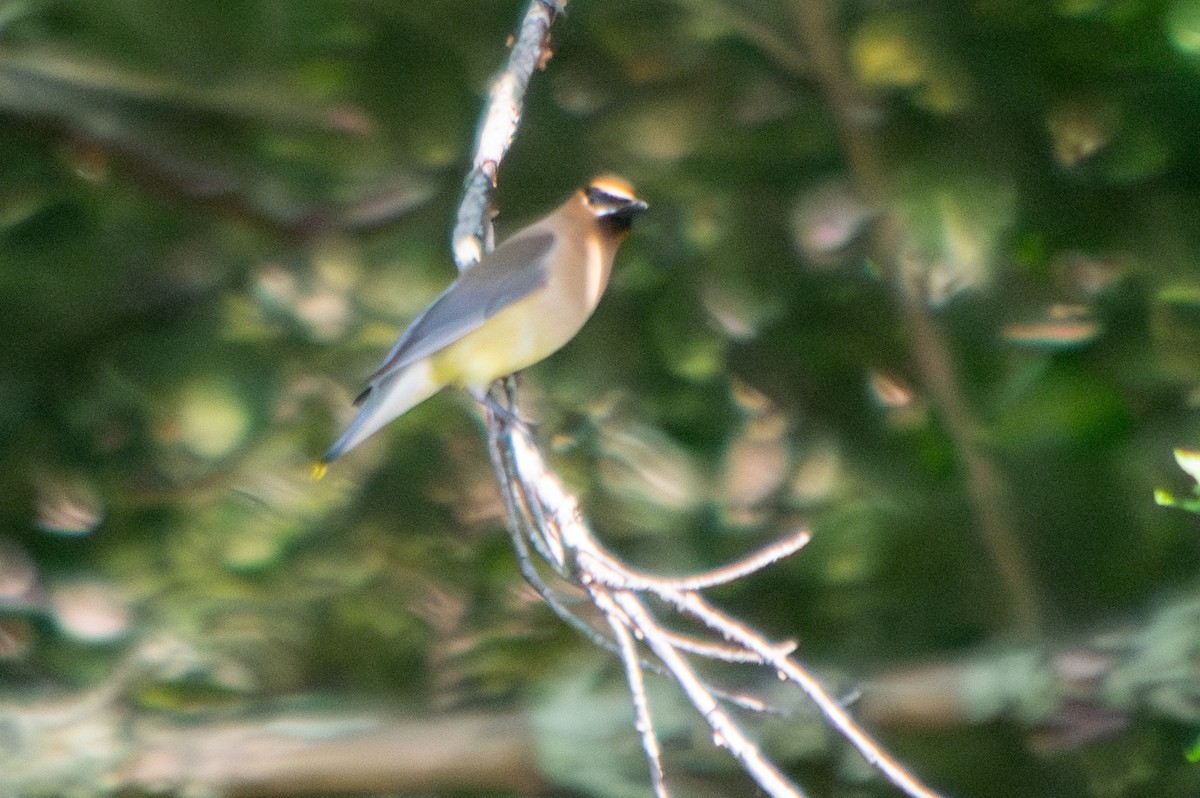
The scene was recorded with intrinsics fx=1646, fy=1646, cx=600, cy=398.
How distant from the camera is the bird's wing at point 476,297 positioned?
8.71 feet

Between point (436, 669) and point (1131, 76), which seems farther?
point (436, 669)

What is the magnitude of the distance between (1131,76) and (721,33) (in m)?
0.77

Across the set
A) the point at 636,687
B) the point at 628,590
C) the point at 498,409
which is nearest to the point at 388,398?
the point at 498,409

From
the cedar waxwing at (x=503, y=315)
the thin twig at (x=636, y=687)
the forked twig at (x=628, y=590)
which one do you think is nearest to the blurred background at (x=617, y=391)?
the cedar waxwing at (x=503, y=315)

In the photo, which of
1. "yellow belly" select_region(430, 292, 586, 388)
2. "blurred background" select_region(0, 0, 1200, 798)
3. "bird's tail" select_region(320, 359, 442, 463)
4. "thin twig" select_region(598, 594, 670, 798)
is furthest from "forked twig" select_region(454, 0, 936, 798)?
"blurred background" select_region(0, 0, 1200, 798)

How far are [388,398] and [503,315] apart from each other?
287 millimetres

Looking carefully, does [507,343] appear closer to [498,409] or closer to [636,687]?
[498,409]

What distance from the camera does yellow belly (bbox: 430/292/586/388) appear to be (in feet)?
8.80

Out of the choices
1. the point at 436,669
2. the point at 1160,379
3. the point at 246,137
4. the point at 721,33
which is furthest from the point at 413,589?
the point at 1160,379

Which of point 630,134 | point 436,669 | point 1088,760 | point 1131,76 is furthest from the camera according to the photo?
point 436,669

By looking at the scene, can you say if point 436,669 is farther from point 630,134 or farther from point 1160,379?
point 1160,379

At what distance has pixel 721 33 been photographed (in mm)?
3195

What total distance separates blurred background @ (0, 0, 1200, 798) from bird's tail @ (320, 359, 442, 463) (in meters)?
0.56

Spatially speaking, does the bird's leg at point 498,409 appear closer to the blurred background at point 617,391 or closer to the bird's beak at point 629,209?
the bird's beak at point 629,209
